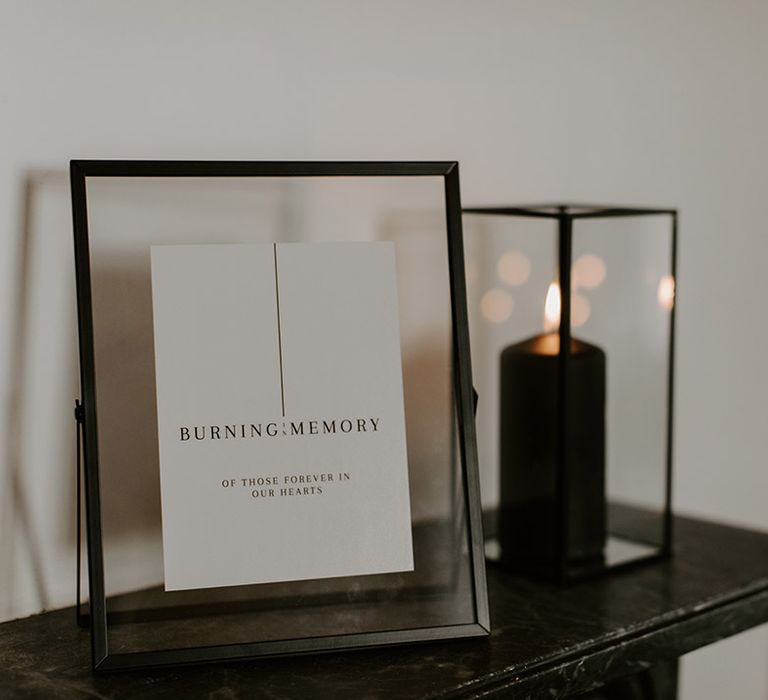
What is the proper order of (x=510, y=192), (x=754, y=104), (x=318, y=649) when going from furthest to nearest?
(x=754, y=104) < (x=510, y=192) < (x=318, y=649)

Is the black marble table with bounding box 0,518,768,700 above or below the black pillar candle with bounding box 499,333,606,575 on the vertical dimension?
below

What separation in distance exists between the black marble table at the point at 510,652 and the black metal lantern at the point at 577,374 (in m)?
0.05

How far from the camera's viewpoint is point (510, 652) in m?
0.72

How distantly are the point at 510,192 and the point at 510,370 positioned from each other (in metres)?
0.23

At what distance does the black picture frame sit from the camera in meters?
0.68

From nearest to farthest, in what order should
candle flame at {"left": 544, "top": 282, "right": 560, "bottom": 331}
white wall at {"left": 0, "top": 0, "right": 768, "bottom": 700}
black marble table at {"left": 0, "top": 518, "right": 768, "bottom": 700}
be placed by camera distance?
black marble table at {"left": 0, "top": 518, "right": 768, "bottom": 700}
white wall at {"left": 0, "top": 0, "right": 768, "bottom": 700}
candle flame at {"left": 544, "top": 282, "right": 560, "bottom": 331}

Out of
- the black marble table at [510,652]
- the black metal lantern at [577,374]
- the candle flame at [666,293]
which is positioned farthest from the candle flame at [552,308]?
the black marble table at [510,652]

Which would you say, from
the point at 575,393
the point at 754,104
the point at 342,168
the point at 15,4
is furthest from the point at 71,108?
the point at 754,104

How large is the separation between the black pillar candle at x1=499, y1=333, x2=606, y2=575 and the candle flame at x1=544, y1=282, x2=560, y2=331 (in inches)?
0.5

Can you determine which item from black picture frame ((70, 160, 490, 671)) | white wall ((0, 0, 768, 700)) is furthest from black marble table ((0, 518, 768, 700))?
white wall ((0, 0, 768, 700))

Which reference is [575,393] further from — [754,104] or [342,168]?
[754,104]

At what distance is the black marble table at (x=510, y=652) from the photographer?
65 centimetres

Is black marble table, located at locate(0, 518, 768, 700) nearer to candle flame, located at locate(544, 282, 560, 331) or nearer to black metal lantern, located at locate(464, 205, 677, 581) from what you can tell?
black metal lantern, located at locate(464, 205, 677, 581)

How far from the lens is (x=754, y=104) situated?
4.16 feet
